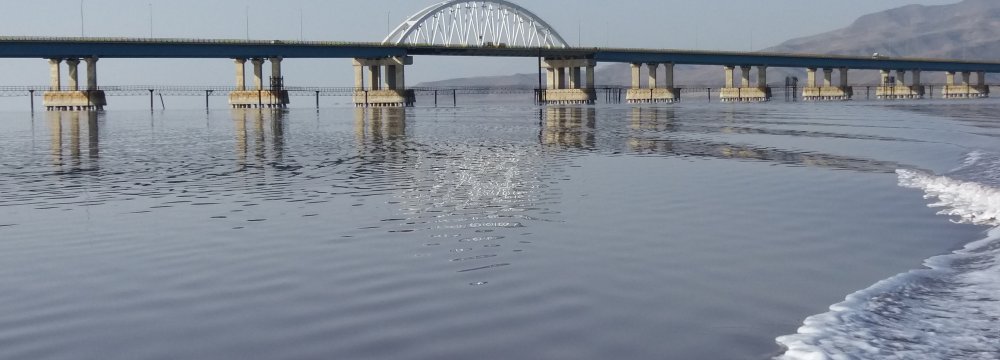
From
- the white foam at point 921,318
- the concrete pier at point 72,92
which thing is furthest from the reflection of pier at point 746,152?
the concrete pier at point 72,92

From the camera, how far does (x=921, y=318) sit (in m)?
10.5

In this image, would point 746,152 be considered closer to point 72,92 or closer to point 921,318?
point 921,318

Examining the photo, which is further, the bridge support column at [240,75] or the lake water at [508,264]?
the bridge support column at [240,75]

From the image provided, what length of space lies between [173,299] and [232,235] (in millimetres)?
5425

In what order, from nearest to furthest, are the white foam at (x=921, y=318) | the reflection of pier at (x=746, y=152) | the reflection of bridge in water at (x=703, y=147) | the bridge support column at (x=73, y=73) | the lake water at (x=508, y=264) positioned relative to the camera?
1. the white foam at (x=921, y=318)
2. the lake water at (x=508, y=264)
3. the reflection of pier at (x=746, y=152)
4. the reflection of bridge in water at (x=703, y=147)
5. the bridge support column at (x=73, y=73)

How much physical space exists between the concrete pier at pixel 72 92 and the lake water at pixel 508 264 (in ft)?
463

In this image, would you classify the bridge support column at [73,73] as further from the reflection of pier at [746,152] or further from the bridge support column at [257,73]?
the reflection of pier at [746,152]

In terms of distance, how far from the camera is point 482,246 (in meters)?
15.8

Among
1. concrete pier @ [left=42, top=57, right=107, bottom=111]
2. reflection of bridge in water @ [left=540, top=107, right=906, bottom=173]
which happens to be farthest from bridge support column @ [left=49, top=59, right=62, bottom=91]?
reflection of bridge in water @ [left=540, top=107, right=906, bottom=173]

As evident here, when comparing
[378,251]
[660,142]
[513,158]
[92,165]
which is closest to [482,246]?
[378,251]

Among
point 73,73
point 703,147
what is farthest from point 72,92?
point 703,147

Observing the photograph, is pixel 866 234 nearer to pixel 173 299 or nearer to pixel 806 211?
pixel 806 211

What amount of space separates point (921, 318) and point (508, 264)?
5.54m

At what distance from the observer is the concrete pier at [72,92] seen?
530 ft
